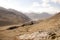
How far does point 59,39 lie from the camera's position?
17.5 metres

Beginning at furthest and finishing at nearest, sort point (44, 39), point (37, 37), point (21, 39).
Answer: point (21, 39) → point (37, 37) → point (44, 39)

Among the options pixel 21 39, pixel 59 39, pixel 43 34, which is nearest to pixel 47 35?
pixel 43 34

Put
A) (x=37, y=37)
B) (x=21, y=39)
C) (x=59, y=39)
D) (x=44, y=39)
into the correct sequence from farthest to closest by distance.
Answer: (x=21, y=39) → (x=37, y=37) → (x=44, y=39) → (x=59, y=39)

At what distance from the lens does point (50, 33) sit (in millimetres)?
20047

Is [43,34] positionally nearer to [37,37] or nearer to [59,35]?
[37,37]

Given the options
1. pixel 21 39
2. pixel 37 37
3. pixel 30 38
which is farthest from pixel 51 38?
pixel 21 39

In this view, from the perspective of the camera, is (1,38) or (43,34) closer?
(43,34)

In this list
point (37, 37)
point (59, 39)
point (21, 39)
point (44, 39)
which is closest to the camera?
point (59, 39)

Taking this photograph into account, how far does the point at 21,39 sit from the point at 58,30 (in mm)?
5634

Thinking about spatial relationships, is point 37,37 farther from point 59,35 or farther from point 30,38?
point 59,35

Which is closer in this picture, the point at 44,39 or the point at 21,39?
the point at 44,39

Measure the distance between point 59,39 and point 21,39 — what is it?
6284 mm

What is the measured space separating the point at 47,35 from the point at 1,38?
24.1 feet

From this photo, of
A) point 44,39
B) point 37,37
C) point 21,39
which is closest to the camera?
point 44,39
